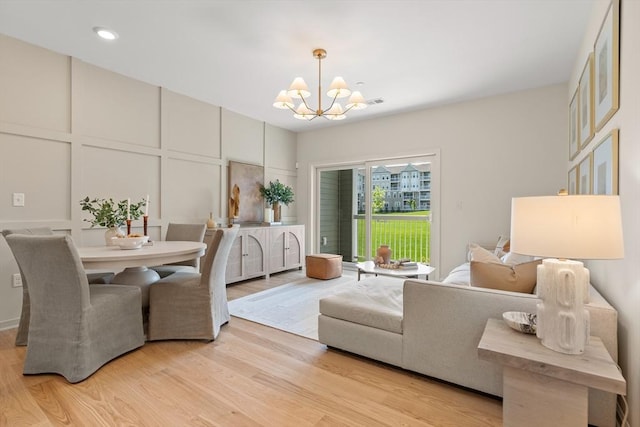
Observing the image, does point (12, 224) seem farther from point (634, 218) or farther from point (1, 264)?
point (634, 218)

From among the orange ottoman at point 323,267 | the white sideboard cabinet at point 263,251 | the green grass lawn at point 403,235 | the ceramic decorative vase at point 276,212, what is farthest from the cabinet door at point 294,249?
the green grass lawn at point 403,235

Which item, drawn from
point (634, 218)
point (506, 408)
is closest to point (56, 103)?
point (506, 408)

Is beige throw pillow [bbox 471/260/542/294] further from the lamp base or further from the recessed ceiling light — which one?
the recessed ceiling light

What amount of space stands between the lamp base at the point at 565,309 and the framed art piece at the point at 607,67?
41.5 inches

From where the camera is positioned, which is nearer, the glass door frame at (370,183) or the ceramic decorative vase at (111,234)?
the ceramic decorative vase at (111,234)

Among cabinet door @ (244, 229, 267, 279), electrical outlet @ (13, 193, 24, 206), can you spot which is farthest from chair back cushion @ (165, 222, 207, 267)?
electrical outlet @ (13, 193, 24, 206)

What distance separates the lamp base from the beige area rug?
170 cm

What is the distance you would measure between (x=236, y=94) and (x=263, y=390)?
3.52m

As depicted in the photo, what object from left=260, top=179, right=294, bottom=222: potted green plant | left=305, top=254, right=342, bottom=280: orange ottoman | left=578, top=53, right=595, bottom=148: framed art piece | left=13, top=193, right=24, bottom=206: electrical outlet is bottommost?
left=305, top=254, right=342, bottom=280: orange ottoman

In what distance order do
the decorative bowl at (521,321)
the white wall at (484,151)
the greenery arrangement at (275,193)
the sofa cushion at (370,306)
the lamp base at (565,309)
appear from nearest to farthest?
the lamp base at (565,309) < the decorative bowl at (521,321) < the sofa cushion at (370,306) < the white wall at (484,151) < the greenery arrangement at (275,193)

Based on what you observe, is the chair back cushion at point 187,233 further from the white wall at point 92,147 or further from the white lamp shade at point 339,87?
the white lamp shade at point 339,87

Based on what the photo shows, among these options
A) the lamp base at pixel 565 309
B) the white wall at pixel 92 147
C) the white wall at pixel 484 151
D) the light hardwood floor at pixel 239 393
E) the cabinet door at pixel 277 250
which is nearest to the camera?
the lamp base at pixel 565 309

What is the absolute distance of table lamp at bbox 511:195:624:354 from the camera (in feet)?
3.76

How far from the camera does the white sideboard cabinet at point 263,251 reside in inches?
168
